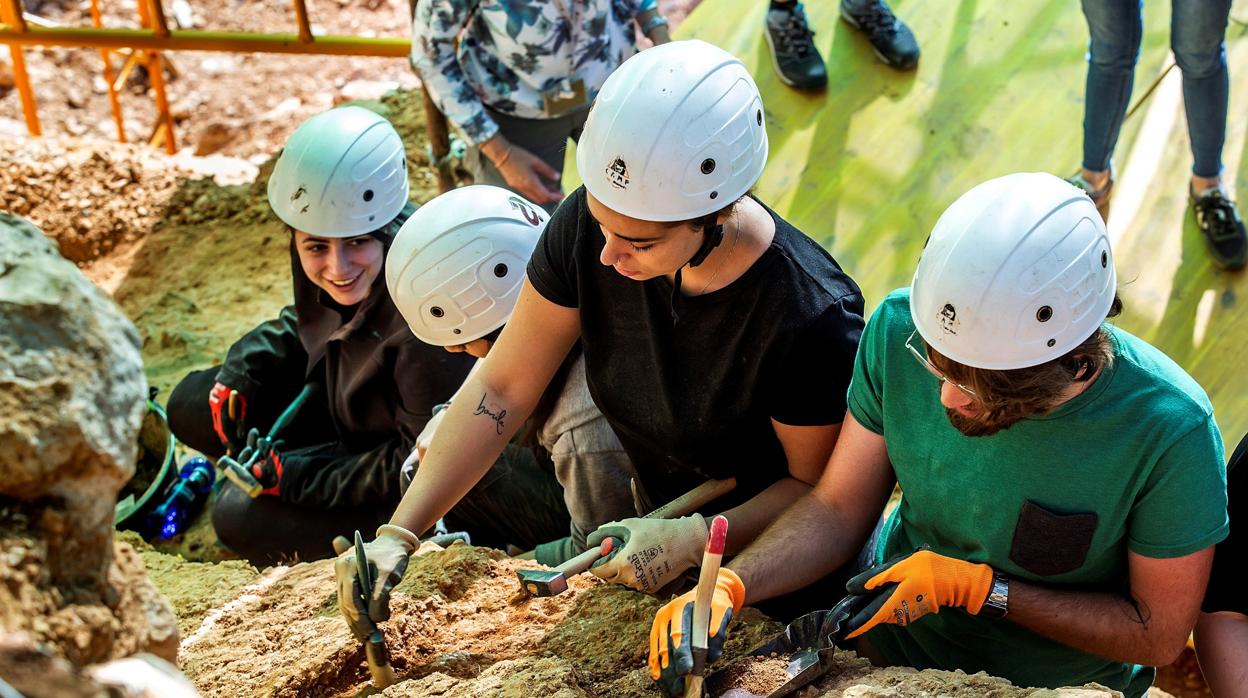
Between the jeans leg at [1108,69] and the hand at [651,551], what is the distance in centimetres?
290

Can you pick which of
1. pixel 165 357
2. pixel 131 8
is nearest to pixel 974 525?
pixel 165 357

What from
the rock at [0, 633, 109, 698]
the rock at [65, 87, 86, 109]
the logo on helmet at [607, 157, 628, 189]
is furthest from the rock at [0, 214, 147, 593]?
the rock at [65, 87, 86, 109]

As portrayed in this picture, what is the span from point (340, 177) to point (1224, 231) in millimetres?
3640

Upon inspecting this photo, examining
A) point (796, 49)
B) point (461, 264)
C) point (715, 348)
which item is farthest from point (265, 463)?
point (796, 49)

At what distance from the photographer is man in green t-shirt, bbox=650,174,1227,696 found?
7.35 feet

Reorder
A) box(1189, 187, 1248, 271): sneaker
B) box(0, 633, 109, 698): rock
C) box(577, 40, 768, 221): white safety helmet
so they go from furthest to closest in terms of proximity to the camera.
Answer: box(1189, 187, 1248, 271): sneaker < box(577, 40, 768, 221): white safety helmet < box(0, 633, 109, 698): rock

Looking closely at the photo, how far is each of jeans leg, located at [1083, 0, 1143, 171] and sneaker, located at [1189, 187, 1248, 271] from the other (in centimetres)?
47

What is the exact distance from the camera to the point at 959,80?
227 inches

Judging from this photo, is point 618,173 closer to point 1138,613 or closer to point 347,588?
point 347,588

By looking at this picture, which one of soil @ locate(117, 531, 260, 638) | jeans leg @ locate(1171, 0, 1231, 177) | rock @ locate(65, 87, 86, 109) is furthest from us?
rock @ locate(65, 87, 86, 109)

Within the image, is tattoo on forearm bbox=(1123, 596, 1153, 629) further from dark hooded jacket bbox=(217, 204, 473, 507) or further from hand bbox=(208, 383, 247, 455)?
hand bbox=(208, 383, 247, 455)

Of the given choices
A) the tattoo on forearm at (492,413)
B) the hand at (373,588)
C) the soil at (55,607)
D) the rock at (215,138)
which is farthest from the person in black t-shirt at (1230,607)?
the rock at (215,138)

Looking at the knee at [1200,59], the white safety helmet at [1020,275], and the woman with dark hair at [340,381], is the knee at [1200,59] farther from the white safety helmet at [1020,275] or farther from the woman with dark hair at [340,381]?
the woman with dark hair at [340,381]

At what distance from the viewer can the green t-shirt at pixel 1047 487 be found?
2.26 meters
